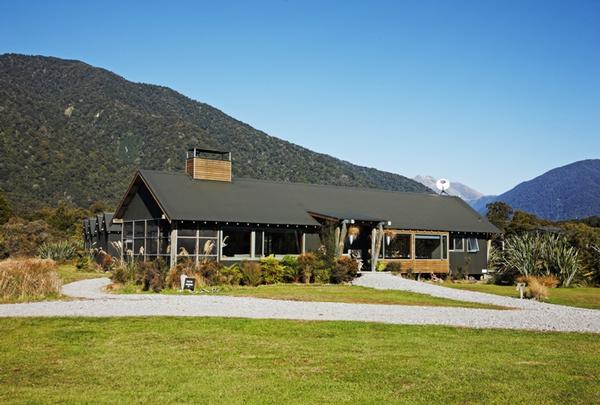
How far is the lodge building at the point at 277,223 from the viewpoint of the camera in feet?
92.2

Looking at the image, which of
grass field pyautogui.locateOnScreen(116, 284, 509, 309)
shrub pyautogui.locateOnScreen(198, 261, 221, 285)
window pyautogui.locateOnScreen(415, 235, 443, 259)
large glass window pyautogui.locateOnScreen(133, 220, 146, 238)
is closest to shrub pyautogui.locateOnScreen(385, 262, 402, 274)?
window pyautogui.locateOnScreen(415, 235, 443, 259)

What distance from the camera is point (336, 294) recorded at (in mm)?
21219

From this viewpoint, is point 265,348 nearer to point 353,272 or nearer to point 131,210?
point 353,272

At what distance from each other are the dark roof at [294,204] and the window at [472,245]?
0.68m

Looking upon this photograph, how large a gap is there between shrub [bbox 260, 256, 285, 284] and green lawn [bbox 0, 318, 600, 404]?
11.8m

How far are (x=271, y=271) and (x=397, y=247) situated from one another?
37.4ft

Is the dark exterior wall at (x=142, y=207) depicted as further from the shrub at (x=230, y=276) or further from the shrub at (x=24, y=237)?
the shrub at (x=24, y=237)

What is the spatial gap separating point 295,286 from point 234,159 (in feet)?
199

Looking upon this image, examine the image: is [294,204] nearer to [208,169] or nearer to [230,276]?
[208,169]

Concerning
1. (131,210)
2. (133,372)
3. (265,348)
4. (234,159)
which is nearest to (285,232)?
(131,210)

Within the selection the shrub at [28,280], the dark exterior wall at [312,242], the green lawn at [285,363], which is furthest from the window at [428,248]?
the green lawn at [285,363]

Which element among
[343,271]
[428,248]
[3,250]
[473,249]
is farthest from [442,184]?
[3,250]

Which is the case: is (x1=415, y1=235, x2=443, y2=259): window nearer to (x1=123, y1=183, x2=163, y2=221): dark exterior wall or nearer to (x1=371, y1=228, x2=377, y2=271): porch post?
(x1=371, y1=228, x2=377, y2=271): porch post

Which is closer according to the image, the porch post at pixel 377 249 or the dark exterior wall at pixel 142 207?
the dark exterior wall at pixel 142 207
